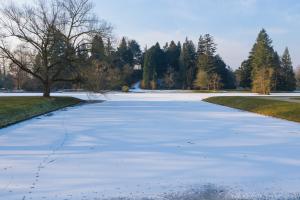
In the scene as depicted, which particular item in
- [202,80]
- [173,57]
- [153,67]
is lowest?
[202,80]

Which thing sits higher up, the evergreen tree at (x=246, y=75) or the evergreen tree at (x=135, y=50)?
the evergreen tree at (x=135, y=50)

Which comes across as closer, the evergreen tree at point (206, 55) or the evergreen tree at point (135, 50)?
the evergreen tree at point (206, 55)

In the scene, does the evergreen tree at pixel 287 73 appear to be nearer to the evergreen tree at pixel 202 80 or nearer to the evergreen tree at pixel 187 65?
the evergreen tree at pixel 202 80

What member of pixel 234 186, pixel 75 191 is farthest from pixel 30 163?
pixel 234 186

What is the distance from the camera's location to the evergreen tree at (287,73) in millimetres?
82500

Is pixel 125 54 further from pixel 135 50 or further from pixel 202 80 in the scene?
pixel 202 80

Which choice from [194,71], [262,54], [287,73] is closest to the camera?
[262,54]

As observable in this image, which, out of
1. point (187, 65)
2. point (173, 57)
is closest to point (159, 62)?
point (173, 57)

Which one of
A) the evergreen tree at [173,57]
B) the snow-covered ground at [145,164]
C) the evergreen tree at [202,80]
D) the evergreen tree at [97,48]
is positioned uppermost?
the evergreen tree at [173,57]

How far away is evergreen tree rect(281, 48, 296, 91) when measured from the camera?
82500 millimetres

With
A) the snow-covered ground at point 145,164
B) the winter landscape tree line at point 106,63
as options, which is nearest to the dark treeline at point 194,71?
the winter landscape tree line at point 106,63

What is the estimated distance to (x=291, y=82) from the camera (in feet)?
274

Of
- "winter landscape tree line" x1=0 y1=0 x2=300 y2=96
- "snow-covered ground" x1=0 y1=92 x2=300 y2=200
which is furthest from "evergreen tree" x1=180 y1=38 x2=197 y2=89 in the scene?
"snow-covered ground" x1=0 y1=92 x2=300 y2=200

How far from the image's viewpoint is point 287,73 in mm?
85812
